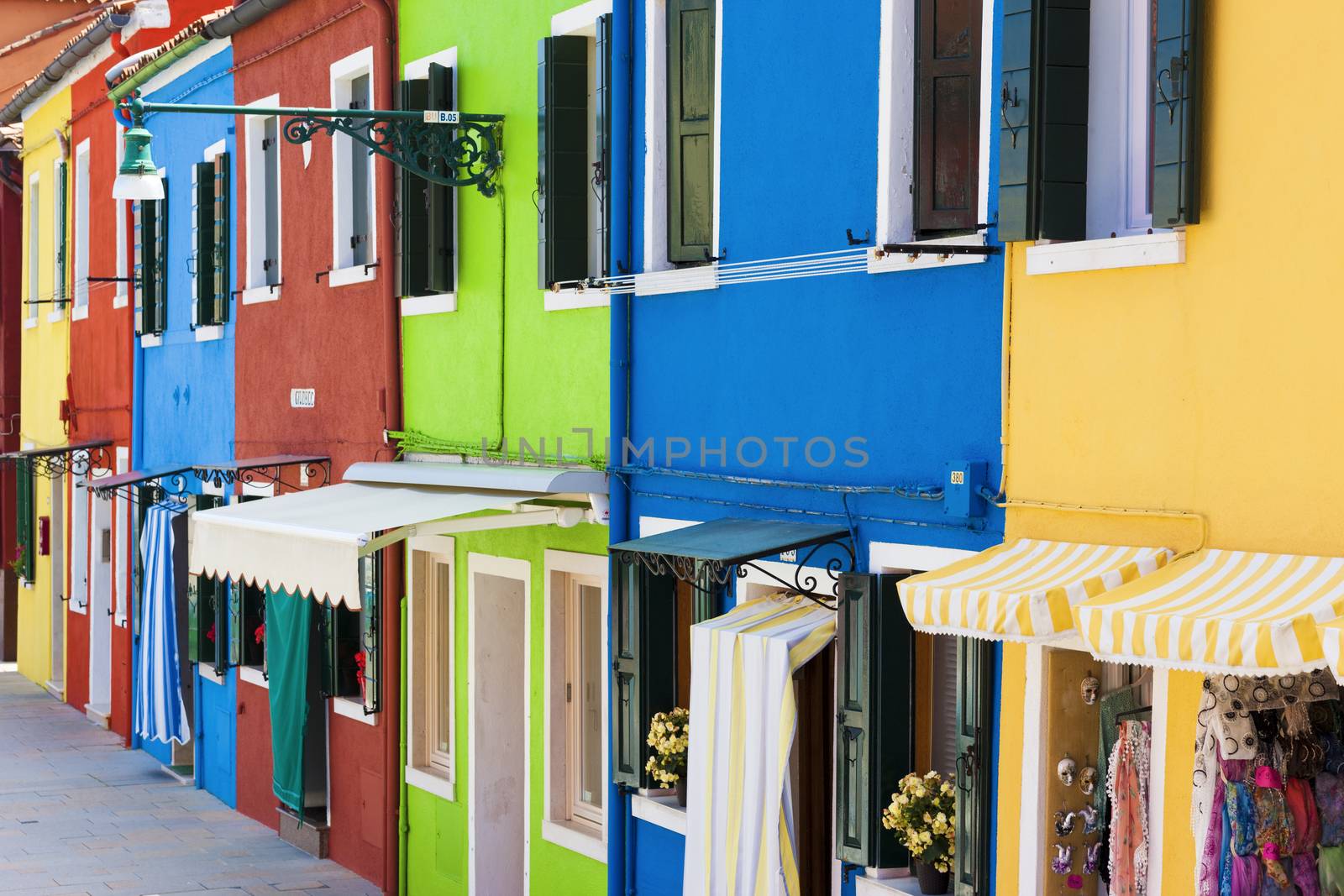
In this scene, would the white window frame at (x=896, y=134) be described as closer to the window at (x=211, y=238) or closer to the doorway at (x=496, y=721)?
the doorway at (x=496, y=721)

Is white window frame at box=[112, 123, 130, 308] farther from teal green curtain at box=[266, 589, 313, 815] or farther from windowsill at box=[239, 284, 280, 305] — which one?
teal green curtain at box=[266, 589, 313, 815]

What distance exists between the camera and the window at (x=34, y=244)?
1043 inches

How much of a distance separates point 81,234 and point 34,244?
311 cm

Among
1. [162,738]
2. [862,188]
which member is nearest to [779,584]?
[862,188]

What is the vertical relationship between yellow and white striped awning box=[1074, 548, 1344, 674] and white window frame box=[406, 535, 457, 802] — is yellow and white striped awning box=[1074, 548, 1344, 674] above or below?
above

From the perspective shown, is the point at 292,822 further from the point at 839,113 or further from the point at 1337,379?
the point at 1337,379

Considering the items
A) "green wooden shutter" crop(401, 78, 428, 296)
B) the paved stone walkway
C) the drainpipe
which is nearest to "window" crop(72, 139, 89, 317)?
the paved stone walkway

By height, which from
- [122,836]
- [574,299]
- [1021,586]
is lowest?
[122,836]

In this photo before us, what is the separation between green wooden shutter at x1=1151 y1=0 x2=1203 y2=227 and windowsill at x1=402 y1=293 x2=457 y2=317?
7.24 metres

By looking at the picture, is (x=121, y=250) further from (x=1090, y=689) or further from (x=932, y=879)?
(x=1090, y=689)

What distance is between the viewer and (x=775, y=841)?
927 cm

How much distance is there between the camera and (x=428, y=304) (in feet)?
46.0

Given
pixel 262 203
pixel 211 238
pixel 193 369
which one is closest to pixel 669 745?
pixel 262 203

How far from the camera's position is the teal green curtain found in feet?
51.4
